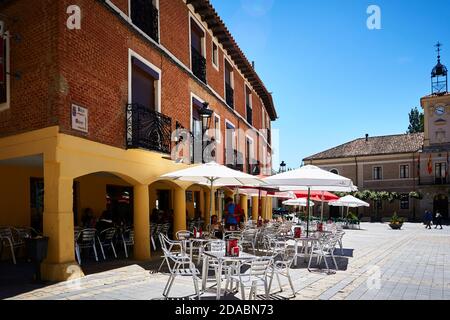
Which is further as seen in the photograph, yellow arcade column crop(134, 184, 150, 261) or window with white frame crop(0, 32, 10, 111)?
yellow arcade column crop(134, 184, 150, 261)

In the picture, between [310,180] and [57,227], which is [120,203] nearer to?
[57,227]

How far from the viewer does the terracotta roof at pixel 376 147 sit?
1815 inches

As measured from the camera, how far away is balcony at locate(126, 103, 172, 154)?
32.9 ft

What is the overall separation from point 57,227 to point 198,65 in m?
9.30

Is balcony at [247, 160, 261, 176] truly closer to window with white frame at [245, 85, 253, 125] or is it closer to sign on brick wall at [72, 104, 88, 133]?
window with white frame at [245, 85, 253, 125]

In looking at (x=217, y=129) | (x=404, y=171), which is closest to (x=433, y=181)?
(x=404, y=171)

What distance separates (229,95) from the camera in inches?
750

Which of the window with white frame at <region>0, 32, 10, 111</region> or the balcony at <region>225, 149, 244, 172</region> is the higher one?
the window with white frame at <region>0, 32, 10, 111</region>

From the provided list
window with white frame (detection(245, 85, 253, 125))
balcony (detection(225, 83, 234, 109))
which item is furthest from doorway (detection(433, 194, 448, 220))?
balcony (detection(225, 83, 234, 109))

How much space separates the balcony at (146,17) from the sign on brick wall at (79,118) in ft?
11.8

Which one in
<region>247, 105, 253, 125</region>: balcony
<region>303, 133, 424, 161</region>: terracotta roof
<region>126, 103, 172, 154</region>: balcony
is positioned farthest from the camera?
<region>303, 133, 424, 161</region>: terracotta roof

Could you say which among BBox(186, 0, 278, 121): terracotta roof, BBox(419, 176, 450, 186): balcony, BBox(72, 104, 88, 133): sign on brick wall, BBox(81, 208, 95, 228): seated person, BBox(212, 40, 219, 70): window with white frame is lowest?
BBox(81, 208, 95, 228): seated person

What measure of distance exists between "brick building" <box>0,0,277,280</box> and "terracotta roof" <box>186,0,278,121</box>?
88 mm

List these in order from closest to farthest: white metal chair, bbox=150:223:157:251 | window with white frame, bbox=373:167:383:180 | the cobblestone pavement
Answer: the cobblestone pavement, white metal chair, bbox=150:223:157:251, window with white frame, bbox=373:167:383:180
